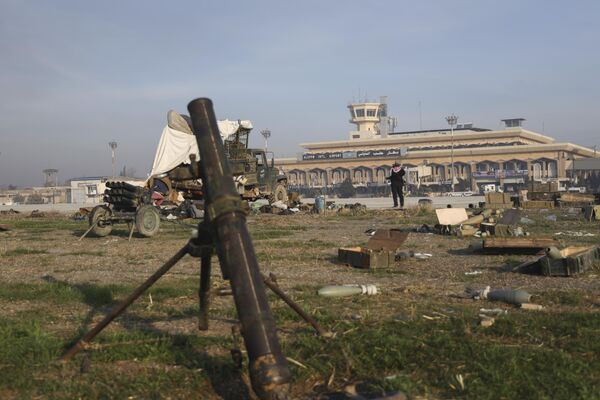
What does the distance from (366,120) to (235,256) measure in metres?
168

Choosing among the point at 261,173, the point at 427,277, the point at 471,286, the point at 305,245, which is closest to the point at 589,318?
the point at 471,286

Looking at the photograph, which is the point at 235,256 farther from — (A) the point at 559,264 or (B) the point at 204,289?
(A) the point at 559,264

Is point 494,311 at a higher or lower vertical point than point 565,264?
lower

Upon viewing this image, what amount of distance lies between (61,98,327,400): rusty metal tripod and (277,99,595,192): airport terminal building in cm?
10651

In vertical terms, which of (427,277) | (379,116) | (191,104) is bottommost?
(427,277)

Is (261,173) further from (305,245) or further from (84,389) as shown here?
(84,389)

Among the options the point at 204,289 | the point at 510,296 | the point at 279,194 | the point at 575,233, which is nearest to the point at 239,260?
the point at 204,289

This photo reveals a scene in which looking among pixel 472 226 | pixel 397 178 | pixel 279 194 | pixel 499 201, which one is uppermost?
pixel 397 178

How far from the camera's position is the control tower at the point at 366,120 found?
169 m

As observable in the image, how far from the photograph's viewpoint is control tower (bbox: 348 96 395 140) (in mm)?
169125

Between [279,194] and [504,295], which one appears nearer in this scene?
[504,295]

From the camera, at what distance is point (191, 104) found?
12.9ft

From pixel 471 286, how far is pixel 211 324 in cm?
327

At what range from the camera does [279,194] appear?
28.9 metres
